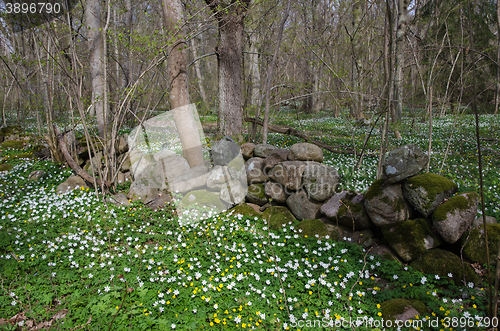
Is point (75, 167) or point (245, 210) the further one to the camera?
point (75, 167)

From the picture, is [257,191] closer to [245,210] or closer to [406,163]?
[245,210]

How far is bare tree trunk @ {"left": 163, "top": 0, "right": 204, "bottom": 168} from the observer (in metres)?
5.00

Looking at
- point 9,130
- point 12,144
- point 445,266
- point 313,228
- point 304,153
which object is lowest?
point 445,266

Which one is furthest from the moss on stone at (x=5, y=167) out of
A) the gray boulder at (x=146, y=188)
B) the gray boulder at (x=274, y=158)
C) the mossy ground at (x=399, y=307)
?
the mossy ground at (x=399, y=307)

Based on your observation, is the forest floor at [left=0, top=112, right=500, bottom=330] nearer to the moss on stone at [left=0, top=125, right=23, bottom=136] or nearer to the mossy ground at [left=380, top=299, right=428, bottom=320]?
the mossy ground at [left=380, top=299, right=428, bottom=320]

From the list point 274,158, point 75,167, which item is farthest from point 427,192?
point 75,167

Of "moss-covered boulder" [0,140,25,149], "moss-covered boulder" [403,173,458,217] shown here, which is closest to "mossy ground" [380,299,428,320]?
"moss-covered boulder" [403,173,458,217]

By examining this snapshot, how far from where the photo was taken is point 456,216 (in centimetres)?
293

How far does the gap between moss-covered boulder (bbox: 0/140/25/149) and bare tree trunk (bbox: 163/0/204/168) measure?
22.4 ft

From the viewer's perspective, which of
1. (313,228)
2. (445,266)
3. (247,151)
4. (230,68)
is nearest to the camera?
(445,266)

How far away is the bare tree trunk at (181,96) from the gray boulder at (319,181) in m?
2.35

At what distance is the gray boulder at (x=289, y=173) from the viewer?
13.6 feet

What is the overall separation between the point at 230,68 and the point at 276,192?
3457 millimetres

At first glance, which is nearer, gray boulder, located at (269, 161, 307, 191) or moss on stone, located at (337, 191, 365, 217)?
moss on stone, located at (337, 191, 365, 217)
